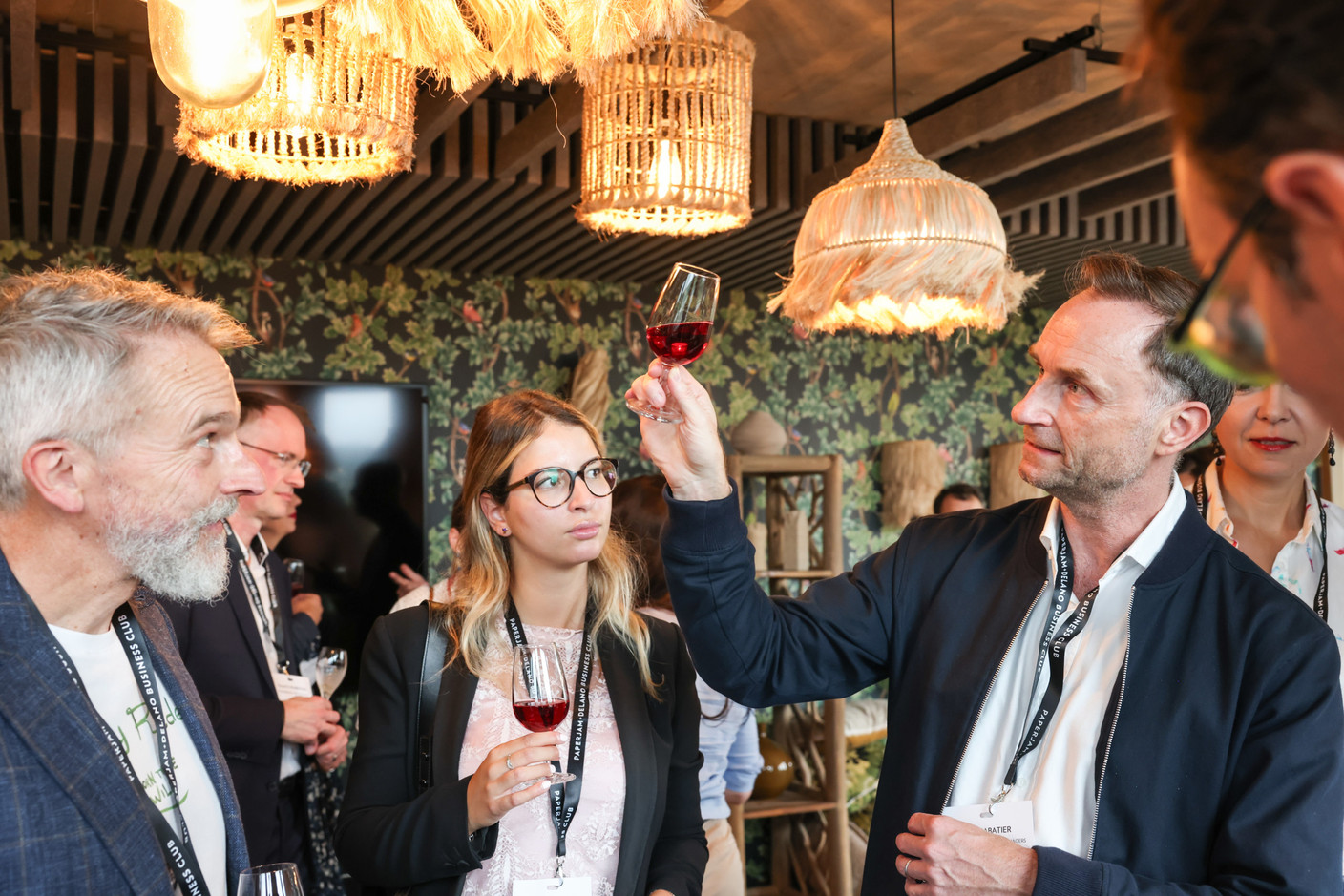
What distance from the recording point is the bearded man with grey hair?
50.3 inches

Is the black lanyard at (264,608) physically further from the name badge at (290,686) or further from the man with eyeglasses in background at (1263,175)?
the man with eyeglasses in background at (1263,175)

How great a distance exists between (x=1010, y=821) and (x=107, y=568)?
1348 millimetres

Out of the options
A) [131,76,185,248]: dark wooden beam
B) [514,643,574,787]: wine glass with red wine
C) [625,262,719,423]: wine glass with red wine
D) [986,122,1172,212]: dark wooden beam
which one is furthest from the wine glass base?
[986,122,1172,212]: dark wooden beam

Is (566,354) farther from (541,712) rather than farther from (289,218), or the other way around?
(541,712)

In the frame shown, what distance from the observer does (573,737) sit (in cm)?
198

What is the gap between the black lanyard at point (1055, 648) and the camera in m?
1.57

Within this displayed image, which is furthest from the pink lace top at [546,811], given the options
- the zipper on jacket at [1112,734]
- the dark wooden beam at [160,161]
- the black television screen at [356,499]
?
the black television screen at [356,499]

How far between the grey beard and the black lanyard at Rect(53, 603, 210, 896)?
4.2 inches

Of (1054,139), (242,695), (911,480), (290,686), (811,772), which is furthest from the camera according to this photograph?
(911,480)

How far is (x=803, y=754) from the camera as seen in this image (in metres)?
5.33

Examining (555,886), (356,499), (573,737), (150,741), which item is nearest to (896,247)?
(573,737)

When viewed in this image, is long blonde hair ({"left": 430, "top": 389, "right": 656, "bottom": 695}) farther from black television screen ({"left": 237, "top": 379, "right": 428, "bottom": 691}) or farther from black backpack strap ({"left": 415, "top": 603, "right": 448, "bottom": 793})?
black television screen ({"left": 237, "top": 379, "right": 428, "bottom": 691})

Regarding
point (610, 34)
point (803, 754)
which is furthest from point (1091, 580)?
point (803, 754)

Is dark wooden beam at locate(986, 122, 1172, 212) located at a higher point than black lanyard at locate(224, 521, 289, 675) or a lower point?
higher
